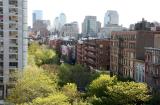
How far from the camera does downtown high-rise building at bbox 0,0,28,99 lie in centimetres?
10600

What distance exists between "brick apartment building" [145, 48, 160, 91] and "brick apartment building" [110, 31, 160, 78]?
4091 mm

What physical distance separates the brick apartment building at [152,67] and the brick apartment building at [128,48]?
4.09 meters

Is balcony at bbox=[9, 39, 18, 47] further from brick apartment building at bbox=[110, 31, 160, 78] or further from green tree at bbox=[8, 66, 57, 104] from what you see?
green tree at bbox=[8, 66, 57, 104]

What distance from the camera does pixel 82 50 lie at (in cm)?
17500

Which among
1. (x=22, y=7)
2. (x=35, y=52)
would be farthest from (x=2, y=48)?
(x=35, y=52)

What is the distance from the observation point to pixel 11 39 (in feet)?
350

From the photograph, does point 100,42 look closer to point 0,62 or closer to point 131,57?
point 131,57

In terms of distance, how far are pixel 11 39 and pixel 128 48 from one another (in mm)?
28843

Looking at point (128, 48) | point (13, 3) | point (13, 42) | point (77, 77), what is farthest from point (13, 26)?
point (128, 48)

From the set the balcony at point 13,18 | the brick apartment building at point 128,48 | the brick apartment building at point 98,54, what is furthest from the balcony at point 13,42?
the brick apartment building at point 98,54

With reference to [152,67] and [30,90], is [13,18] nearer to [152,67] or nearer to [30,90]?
[152,67]

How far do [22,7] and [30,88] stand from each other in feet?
113

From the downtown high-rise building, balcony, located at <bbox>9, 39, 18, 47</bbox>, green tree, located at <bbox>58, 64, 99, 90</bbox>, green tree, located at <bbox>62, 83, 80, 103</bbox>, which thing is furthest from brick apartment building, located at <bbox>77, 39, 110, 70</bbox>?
green tree, located at <bbox>62, 83, 80, 103</bbox>

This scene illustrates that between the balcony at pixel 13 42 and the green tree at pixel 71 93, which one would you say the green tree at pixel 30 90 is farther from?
the balcony at pixel 13 42
